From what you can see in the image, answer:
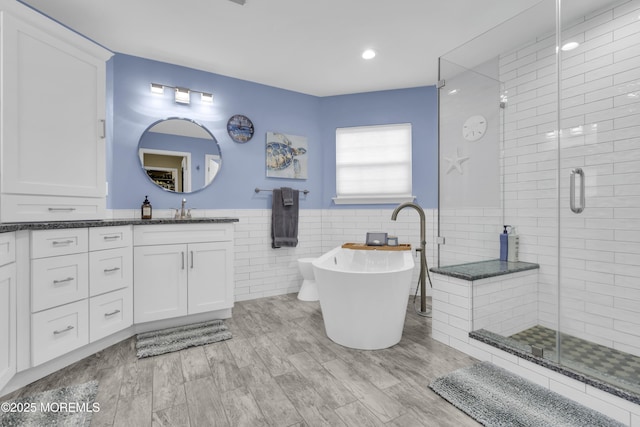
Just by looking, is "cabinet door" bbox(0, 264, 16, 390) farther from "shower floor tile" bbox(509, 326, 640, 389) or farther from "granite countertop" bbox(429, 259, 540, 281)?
"shower floor tile" bbox(509, 326, 640, 389)

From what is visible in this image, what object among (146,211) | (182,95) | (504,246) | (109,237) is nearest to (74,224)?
(109,237)

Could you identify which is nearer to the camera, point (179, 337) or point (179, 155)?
point (179, 337)

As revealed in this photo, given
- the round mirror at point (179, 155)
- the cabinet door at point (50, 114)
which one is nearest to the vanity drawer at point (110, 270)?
the cabinet door at point (50, 114)

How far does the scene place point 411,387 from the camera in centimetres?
166

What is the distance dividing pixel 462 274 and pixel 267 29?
2457 millimetres

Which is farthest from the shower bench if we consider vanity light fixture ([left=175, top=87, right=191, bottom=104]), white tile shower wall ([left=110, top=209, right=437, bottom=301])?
vanity light fixture ([left=175, top=87, right=191, bottom=104])

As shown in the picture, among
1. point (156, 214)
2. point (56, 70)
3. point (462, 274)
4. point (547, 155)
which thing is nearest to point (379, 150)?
point (547, 155)

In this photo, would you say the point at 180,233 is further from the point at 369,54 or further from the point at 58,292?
the point at 369,54

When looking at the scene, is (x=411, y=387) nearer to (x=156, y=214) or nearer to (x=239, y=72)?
(x=156, y=214)

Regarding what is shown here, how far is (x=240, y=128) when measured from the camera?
10.9 ft

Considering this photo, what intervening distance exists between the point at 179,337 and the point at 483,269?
2.40 metres

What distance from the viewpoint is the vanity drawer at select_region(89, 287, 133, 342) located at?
6.57 feet

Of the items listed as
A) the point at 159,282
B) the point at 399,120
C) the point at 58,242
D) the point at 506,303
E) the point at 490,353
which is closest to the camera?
the point at 58,242

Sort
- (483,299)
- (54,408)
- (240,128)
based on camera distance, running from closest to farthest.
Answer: (54,408) → (483,299) → (240,128)
